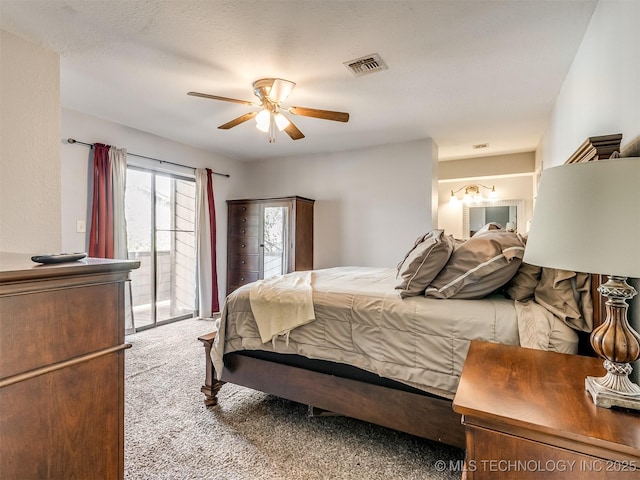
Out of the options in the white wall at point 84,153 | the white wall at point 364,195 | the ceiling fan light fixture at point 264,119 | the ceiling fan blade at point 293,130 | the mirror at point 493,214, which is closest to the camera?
the ceiling fan light fixture at point 264,119

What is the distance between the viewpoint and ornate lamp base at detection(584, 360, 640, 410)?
0.85 m

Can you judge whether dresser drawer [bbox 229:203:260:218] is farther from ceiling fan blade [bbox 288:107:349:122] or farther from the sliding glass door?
ceiling fan blade [bbox 288:107:349:122]

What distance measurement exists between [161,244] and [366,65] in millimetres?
3379

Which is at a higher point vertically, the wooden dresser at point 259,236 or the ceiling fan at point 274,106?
the ceiling fan at point 274,106

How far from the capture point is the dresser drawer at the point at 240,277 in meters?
4.83

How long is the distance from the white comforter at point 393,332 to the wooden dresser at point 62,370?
1.12m

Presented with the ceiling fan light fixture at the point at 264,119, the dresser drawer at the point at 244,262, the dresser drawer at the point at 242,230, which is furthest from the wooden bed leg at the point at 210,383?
the dresser drawer at the point at 242,230

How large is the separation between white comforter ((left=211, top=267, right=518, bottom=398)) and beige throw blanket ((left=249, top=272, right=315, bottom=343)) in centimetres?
5

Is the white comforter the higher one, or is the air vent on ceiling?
the air vent on ceiling

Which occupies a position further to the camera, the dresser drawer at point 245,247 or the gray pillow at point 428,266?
the dresser drawer at point 245,247

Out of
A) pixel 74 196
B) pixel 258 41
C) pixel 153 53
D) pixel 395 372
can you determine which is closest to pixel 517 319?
pixel 395 372

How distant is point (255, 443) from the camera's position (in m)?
1.87

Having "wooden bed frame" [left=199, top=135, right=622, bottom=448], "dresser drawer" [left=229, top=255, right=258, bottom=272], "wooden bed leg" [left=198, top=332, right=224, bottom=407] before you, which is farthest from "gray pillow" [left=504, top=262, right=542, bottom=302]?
"dresser drawer" [left=229, top=255, right=258, bottom=272]

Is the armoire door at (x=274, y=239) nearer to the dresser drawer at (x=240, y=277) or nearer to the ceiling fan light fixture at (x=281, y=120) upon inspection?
the dresser drawer at (x=240, y=277)
